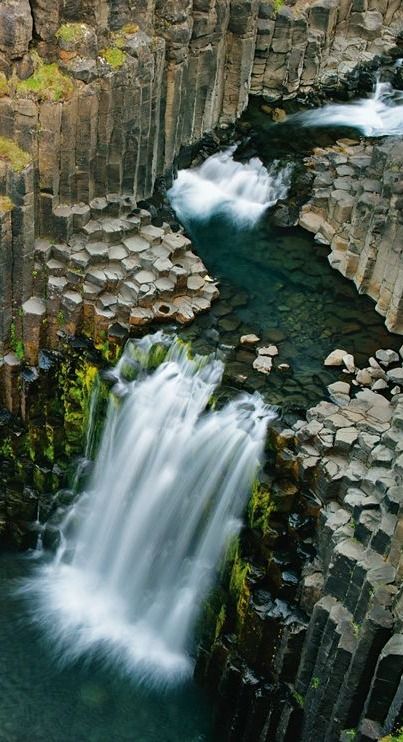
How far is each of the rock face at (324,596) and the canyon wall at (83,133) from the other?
12.9ft

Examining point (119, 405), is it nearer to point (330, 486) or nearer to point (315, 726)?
point (330, 486)

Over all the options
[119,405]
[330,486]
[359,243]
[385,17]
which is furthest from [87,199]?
[385,17]

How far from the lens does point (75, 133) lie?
18.0m

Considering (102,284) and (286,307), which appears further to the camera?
(286,307)

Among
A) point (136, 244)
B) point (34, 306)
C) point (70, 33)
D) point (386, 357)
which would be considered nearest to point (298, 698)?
point (386, 357)

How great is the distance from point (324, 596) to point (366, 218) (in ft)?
25.4

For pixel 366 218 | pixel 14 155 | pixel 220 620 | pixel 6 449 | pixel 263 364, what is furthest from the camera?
pixel 366 218

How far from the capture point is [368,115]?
24125 millimetres

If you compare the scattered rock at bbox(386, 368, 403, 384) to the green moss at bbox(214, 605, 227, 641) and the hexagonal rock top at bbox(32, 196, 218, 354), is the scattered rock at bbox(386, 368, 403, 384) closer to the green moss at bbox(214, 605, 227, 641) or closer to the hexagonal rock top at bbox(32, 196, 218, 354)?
the hexagonal rock top at bbox(32, 196, 218, 354)

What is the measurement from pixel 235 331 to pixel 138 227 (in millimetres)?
2648

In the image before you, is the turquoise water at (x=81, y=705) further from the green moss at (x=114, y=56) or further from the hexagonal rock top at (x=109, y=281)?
the green moss at (x=114, y=56)

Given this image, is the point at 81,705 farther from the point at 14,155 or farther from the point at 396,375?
the point at 14,155

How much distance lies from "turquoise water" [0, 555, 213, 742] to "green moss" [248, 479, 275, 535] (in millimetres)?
2791

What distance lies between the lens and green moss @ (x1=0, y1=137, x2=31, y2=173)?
672 inches
